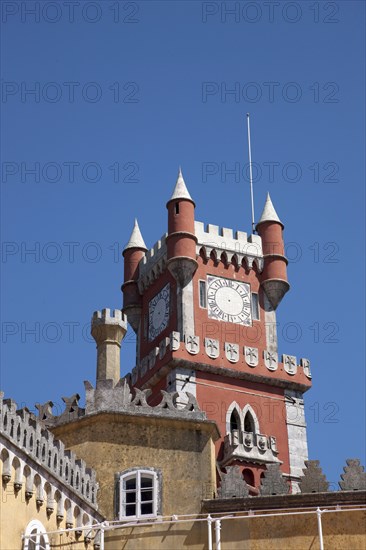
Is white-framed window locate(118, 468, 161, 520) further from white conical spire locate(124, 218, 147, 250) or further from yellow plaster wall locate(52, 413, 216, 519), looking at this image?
white conical spire locate(124, 218, 147, 250)

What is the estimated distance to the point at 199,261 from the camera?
2076 inches

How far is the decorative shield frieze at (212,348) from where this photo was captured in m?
49.3

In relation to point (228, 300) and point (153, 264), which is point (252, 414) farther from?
point (153, 264)

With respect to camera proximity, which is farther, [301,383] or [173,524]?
[301,383]

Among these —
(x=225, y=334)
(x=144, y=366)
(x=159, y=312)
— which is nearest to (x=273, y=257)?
(x=225, y=334)

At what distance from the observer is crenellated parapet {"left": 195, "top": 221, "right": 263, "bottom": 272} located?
175ft

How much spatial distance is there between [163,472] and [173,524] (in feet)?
5.02

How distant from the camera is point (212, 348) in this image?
49594 millimetres

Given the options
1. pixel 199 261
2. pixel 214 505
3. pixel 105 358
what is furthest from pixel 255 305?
pixel 214 505

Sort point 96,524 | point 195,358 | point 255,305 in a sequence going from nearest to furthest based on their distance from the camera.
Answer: point 96,524 < point 195,358 < point 255,305

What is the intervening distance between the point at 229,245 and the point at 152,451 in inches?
1064

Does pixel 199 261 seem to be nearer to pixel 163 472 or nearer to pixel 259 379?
pixel 259 379

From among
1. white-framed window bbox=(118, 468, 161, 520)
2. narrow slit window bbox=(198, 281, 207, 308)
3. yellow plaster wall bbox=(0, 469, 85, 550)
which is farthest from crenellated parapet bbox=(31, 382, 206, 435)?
narrow slit window bbox=(198, 281, 207, 308)

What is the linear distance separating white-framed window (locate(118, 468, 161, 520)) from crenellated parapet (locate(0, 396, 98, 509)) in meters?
0.70
